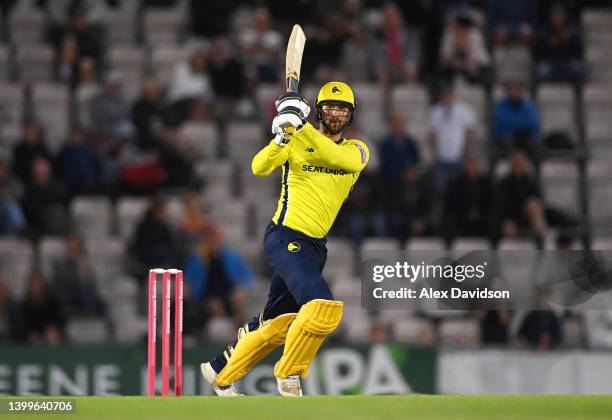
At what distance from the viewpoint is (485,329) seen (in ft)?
46.0

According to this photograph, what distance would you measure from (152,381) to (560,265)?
428 centimetres

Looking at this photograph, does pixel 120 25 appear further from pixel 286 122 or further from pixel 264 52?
pixel 286 122

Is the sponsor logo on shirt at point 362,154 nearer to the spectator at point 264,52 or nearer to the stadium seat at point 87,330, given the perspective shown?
the stadium seat at point 87,330

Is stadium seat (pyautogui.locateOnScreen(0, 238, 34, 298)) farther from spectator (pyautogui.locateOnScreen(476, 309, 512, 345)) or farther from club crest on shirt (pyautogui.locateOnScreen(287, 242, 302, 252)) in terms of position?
club crest on shirt (pyautogui.locateOnScreen(287, 242, 302, 252))

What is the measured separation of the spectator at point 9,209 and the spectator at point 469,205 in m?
4.31

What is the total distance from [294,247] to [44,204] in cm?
695

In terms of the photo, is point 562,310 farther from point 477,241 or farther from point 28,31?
point 28,31

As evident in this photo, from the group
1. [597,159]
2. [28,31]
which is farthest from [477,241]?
[28,31]

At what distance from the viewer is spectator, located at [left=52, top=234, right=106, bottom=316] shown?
48.5 ft

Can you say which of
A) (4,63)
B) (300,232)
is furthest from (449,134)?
(300,232)

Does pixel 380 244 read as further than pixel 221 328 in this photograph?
Yes

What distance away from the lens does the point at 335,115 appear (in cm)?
928

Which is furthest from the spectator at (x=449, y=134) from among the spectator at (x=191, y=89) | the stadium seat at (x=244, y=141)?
the spectator at (x=191, y=89)

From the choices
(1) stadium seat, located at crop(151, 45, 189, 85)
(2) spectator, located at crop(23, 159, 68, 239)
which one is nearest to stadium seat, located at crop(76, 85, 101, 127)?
(1) stadium seat, located at crop(151, 45, 189, 85)
